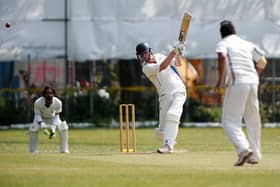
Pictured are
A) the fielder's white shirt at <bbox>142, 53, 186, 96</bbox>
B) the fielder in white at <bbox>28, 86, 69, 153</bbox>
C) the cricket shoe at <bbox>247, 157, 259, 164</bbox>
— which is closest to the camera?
the cricket shoe at <bbox>247, 157, 259, 164</bbox>

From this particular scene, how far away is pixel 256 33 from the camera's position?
31.7 metres

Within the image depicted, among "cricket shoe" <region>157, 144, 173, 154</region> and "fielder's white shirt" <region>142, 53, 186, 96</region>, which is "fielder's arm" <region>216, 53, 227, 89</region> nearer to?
"cricket shoe" <region>157, 144, 173, 154</region>

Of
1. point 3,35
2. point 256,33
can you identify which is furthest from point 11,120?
point 256,33

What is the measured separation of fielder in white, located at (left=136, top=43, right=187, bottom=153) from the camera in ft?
59.9

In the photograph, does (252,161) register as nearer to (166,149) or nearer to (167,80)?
(166,149)

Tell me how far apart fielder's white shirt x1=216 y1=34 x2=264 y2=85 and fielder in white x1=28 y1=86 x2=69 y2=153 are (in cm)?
659

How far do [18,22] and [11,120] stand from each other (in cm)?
278

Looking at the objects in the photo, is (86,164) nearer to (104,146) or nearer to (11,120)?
(104,146)

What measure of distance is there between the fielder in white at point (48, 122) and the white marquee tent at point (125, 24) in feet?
35.1

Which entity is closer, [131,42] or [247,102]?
[247,102]

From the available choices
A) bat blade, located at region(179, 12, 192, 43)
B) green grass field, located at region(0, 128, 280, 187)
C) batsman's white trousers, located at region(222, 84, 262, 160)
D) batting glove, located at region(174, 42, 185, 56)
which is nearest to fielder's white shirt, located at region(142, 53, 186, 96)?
bat blade, located at region(179, 12, 192, 43)

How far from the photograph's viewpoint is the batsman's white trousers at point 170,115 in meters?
18.3

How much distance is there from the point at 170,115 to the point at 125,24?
44.2 feet

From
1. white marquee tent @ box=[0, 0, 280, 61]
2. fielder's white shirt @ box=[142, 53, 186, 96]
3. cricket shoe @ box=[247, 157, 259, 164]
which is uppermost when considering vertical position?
white marquee tent @ box=[0, 0, 280, 61]
